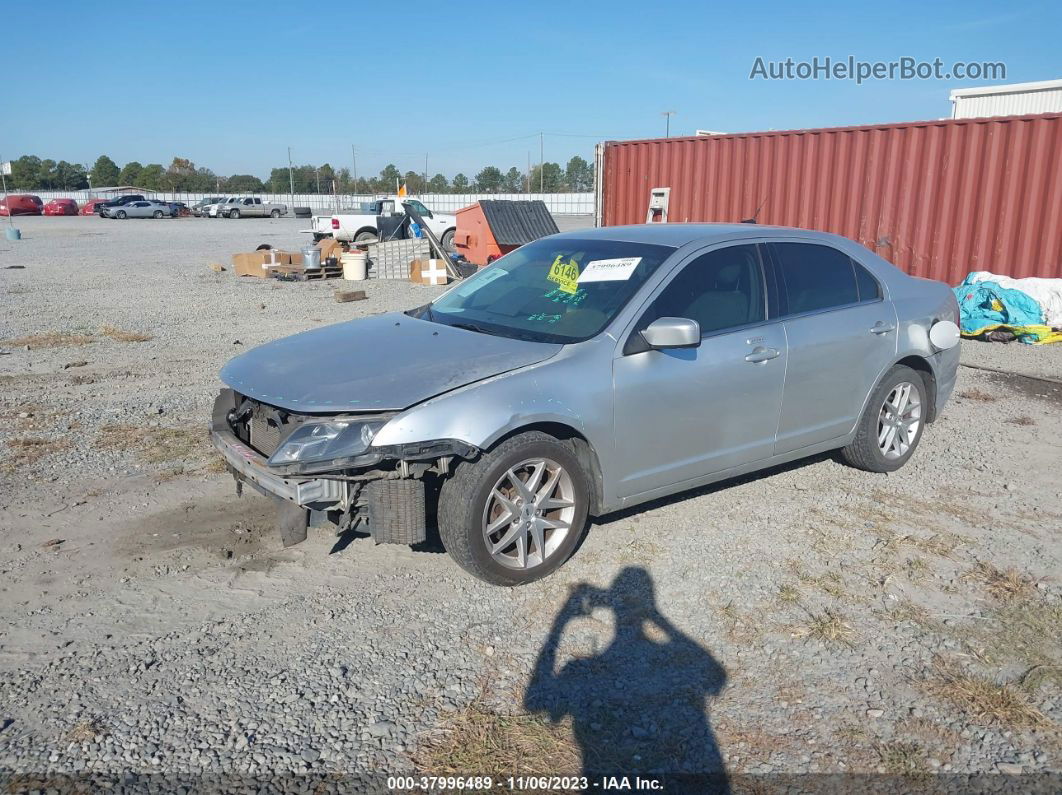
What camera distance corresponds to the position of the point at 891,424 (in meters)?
5.74

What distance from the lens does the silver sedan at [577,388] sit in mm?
3811

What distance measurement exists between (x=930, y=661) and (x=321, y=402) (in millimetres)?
2823

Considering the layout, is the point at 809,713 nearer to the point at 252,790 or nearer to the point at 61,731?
the point at 252,790

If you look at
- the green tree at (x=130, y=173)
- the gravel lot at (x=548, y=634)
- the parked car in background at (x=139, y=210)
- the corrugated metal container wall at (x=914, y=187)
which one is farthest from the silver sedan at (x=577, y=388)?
the green tree at (x=130, y=173)

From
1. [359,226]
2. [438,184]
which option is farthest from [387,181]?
[359,226]

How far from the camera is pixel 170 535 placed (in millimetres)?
4668

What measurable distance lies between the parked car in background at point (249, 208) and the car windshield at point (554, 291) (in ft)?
179

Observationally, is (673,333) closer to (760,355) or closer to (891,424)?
(760,355)

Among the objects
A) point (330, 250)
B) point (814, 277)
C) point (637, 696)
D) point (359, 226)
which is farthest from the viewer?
point (359, 226)

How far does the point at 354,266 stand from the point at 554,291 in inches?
538

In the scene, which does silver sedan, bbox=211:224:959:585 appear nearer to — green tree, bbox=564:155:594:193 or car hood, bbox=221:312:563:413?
car hood, bbox=221:312:563:413

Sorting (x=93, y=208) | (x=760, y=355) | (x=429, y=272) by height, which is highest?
(x=93, y=208)

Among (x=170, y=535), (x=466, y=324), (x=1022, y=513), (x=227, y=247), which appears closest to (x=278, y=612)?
(x=170, y=535)

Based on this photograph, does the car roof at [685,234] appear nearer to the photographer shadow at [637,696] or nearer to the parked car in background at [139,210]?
the photographer shadow at [637,696]
